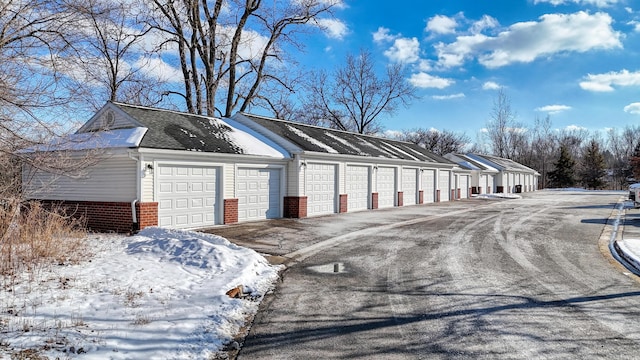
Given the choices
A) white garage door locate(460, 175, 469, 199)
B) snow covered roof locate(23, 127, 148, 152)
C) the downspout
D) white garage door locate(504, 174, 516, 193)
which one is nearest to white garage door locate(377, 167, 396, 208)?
white garage door locate(460, 175, 469, 199)

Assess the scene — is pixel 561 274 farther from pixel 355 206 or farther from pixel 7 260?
pixel 355 206

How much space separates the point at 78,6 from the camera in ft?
28.0

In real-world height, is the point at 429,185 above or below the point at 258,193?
above

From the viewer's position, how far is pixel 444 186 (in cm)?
2909

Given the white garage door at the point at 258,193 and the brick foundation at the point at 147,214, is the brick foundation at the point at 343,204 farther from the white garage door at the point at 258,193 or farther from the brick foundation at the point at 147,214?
the brick foundation at the point at 147,214

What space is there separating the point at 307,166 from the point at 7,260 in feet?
36.7

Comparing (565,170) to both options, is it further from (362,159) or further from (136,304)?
(136,304)

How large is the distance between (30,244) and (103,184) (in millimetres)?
5862

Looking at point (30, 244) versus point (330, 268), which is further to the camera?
point (330, 268)

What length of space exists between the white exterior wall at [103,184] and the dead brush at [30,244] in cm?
380

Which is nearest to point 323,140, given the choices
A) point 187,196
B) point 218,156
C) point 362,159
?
point 362,159

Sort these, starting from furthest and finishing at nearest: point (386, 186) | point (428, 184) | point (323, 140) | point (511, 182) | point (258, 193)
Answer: point (511, 182)
point (428, 184)
point (386, 186)
point (323, 140)
point (258, 193)

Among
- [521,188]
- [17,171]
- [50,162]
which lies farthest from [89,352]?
[521,188]

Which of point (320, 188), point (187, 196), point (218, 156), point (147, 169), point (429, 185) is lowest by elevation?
point (187, 196)
